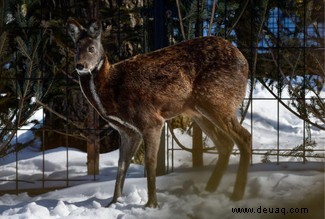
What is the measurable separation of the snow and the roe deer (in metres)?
0.19

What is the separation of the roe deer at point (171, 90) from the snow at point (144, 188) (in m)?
0.19

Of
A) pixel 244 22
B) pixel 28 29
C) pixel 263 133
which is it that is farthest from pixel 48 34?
pixel 263 133

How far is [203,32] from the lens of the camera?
341cm

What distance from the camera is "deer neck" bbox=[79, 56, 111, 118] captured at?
2414mm

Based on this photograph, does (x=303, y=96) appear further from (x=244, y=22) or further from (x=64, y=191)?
(x=64, y=191)

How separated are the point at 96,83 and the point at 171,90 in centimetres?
37

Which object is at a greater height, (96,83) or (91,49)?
(91,49)

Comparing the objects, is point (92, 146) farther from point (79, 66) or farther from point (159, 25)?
point (79, 66)

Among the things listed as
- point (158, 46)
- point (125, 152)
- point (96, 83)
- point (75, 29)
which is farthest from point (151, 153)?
point (158, 46)

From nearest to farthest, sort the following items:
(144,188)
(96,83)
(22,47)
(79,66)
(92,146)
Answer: (79,66) → (96,83) → (144,188) → (22,47) → (92,146)

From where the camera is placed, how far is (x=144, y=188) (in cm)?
294

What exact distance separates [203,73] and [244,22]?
1.30 meters

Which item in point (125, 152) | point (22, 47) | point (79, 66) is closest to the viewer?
point (79, 66)

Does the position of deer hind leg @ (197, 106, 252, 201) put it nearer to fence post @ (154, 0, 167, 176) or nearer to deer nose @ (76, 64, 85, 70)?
deer nose @ (76, 64, 85, 70)
